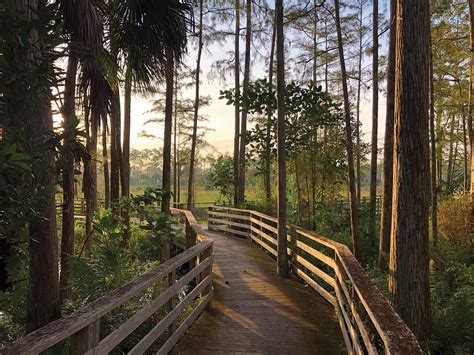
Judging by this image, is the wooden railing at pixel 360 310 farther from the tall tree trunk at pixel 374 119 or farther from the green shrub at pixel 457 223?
the green shrub at pixel 457 223

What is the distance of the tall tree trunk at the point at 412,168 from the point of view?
3.54 m

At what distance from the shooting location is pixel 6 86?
2.23m

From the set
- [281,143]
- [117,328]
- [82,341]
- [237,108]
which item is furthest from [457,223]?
[82,341]

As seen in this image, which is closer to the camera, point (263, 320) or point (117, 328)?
point (117, 328)

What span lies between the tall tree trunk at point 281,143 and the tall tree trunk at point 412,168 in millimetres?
2822

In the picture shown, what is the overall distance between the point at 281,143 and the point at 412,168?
303 centimetres

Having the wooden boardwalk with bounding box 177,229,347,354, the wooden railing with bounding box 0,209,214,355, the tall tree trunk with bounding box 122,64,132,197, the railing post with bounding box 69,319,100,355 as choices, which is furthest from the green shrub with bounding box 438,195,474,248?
the railing post with bounding box 69,319,100,355

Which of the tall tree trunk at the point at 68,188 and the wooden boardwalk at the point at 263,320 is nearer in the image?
the wooden boardwalk at the point at 263,320

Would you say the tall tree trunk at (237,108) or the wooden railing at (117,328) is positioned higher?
the tall tree trunk at (237,108)

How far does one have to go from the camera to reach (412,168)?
356 centimetres

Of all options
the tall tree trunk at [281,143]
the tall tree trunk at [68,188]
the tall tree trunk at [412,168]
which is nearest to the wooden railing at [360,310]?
the tall tree trunk at [281,143]

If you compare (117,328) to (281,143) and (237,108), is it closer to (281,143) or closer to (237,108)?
(281,143)

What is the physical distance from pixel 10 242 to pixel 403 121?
4662 millimetres

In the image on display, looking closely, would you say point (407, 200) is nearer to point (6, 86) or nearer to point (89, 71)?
point (6, 86)
